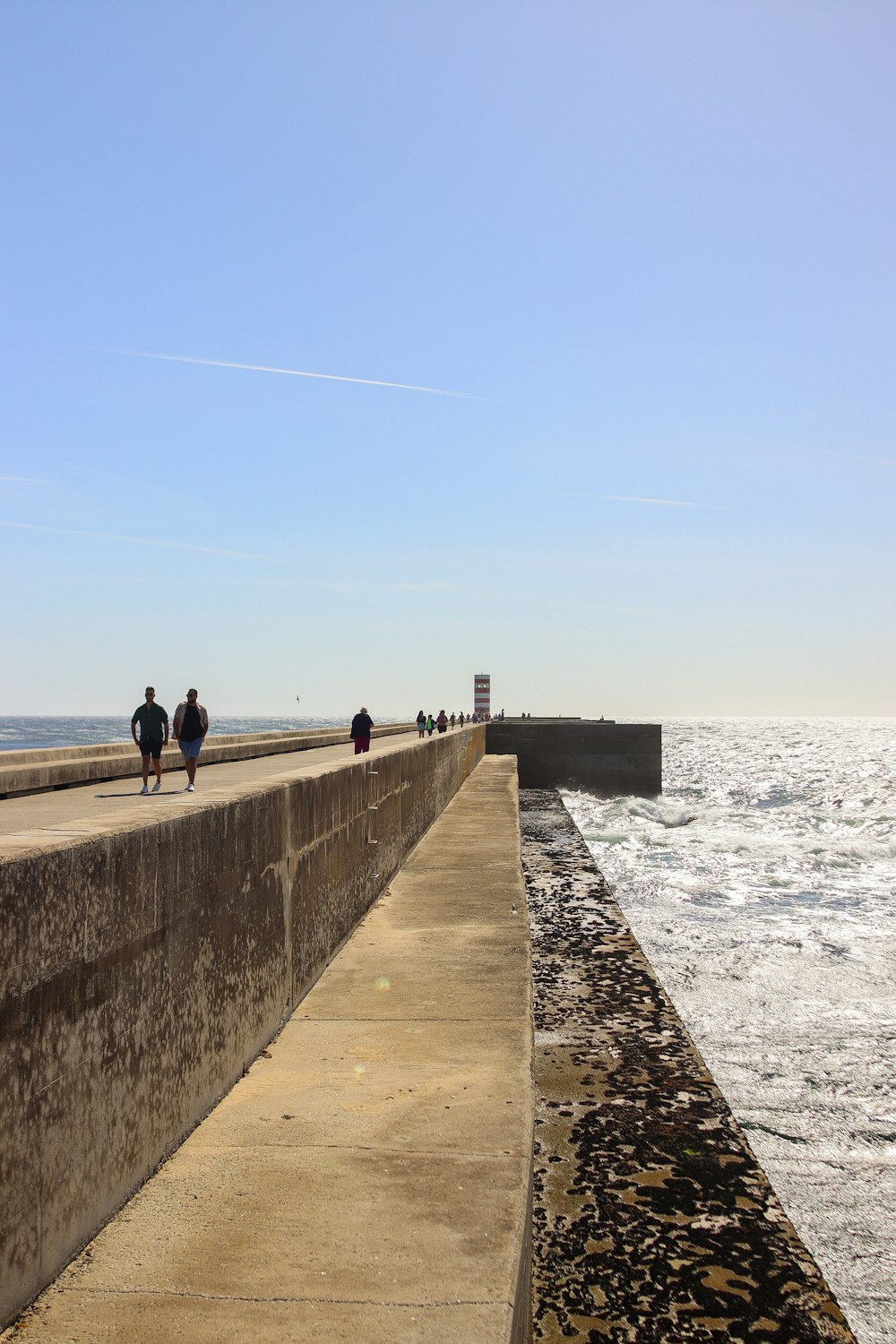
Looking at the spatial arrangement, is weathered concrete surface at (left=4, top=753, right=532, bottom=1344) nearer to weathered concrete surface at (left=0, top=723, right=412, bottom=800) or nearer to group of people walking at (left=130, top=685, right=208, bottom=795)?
group of people walking at (left=130, top=685, right=208, bottom=795)

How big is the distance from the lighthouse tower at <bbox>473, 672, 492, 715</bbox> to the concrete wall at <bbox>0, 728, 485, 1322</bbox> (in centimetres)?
7814

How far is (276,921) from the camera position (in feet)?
18.0

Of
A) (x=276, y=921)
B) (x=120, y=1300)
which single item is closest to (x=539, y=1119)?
(x=276, y=921)

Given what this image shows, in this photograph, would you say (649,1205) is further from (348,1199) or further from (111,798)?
(111,798)

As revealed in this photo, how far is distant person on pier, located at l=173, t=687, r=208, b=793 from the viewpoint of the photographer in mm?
12750

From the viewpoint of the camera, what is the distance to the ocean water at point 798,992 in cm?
724

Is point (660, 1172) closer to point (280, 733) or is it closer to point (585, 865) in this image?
point (585, 865)

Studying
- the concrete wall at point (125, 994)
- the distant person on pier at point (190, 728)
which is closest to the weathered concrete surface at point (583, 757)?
the distant person on pier at point (190, 728)

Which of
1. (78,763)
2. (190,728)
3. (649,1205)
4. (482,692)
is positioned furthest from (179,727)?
(482,692)

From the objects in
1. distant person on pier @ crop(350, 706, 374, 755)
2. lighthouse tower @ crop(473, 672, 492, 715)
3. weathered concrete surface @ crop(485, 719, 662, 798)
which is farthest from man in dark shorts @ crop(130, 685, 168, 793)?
lighthouse tower @ crop(473, 672, 492, 715)

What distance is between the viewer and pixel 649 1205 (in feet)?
14.7

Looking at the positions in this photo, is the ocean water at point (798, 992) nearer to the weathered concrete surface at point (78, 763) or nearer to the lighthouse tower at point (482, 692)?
the weathered concrete surface at point (78, 763)

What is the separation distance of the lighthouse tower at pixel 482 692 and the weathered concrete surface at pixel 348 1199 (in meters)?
77.6

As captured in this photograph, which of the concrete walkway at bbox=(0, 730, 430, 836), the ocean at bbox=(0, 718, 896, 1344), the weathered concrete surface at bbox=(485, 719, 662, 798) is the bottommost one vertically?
the ocean at bbox=(0, 718, 896, 1344)
